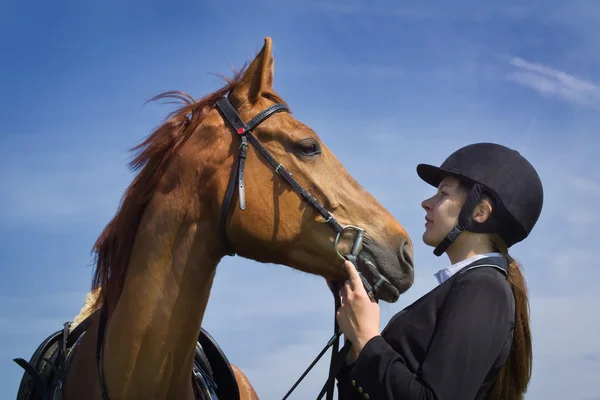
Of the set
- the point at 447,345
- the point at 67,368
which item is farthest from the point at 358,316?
the point at 67,368

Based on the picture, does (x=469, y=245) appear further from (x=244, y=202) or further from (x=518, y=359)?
(x=244, y=202)

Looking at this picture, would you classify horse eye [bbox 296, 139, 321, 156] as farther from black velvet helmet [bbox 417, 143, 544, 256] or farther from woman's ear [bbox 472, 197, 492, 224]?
woman's ear [bbox 472, 197, 492, 224]

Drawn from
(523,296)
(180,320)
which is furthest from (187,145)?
(523,296)

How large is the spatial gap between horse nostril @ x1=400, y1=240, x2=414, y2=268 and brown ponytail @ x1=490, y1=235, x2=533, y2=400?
75cm

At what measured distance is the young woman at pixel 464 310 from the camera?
220 cm

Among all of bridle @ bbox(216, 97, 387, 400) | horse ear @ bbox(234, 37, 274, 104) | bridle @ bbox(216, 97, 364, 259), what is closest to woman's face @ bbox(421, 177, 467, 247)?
bridle @ bbox(216, 97, 387, 400)

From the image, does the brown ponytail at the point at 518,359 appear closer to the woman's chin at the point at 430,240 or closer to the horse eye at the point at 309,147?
the woman's chin at the point at 430,240

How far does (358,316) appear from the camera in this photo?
2.47 metres

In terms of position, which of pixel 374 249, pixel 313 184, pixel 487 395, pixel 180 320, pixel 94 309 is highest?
pixel 313 184

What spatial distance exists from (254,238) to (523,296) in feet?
4.88

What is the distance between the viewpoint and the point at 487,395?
8.39ft

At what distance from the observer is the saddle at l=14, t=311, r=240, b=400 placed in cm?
390

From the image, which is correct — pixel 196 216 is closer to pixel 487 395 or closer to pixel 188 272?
pixel 188 272

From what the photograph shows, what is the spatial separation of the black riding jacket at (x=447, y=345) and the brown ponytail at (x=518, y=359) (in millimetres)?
137
